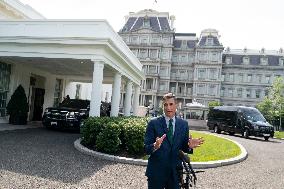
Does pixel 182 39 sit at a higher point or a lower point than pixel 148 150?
higher

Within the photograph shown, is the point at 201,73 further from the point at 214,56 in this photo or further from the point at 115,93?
the point at 115,93

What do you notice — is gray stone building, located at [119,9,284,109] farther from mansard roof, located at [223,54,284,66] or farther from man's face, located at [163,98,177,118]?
man's face, located at [163,98,177,118]

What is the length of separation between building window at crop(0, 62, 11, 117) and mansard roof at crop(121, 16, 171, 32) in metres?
48.2

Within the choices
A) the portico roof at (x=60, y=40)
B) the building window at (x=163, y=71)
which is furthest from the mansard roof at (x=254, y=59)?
the portico roof at (x=60, y=40)

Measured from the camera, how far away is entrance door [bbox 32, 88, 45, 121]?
2145 cm

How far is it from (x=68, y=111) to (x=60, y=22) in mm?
4466

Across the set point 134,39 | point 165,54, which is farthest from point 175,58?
point 134,39

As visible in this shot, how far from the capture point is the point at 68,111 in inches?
622

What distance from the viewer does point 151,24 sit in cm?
6412

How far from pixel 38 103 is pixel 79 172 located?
15.7 m

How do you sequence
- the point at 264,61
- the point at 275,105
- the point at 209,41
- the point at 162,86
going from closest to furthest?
the point at 275,105 < the point at 209,41 < the point at 264,61 < the point at 162,86

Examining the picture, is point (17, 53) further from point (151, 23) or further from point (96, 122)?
point (151, 23)

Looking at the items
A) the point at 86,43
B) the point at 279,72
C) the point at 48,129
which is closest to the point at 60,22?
the point at 86,43

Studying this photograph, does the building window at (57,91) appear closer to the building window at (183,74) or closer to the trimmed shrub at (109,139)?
the trimmed shrub at (109,139)
